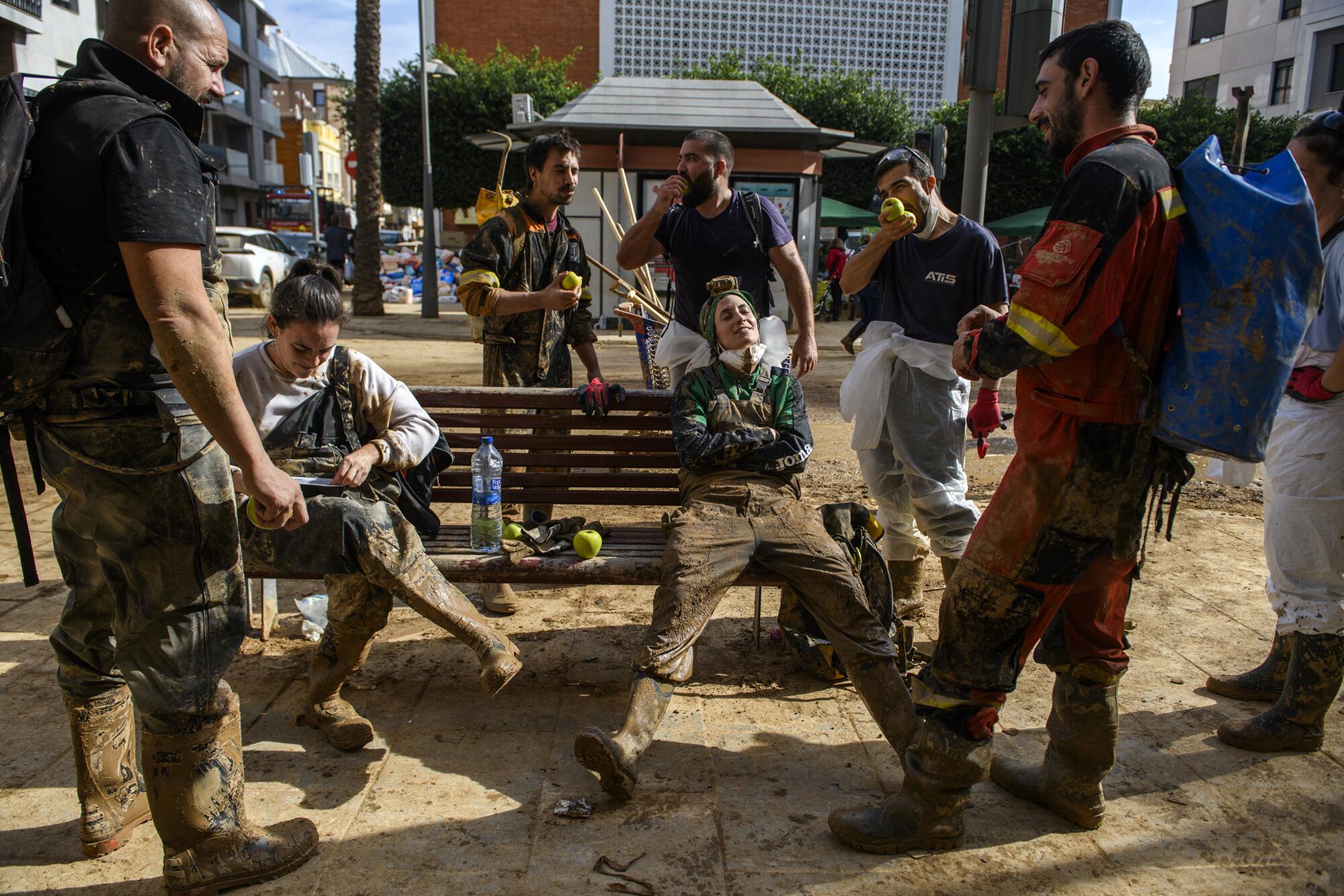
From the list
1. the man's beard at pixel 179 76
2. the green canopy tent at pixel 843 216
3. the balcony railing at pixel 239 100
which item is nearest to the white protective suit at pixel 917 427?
the man's beard at pixel 179 76

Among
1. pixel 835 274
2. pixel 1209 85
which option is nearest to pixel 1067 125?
pixel 835 274

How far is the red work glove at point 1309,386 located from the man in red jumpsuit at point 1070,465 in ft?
3.53

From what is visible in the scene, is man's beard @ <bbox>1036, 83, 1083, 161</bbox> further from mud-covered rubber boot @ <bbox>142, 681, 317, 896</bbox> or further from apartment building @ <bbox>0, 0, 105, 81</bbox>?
apartment building @ <bbox>0, 0, 105, 81</bbox>

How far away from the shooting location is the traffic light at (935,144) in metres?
8.09

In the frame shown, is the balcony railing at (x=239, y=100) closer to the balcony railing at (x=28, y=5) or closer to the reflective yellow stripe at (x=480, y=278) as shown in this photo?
the balcony railing at (x=28, y=5)

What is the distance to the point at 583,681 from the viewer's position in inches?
149

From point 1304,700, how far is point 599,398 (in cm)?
285

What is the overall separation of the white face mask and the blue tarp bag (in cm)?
167

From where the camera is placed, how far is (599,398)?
4.21m

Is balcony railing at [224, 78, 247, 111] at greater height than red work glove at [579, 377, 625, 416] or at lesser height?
greater

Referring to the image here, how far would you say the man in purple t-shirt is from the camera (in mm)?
4418

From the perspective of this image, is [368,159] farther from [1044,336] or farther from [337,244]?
[1044,336]

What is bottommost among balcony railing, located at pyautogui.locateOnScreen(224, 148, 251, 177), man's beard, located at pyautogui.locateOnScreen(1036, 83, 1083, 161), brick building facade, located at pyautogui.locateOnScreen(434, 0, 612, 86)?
man's beard, located at pyautogui.locateOnScreen(1036, 83, 1083, 161)

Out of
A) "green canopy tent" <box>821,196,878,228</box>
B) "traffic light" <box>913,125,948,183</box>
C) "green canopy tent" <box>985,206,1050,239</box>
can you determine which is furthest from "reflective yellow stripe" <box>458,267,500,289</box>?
"green canopy tent" <box>985,206,1050,239</box>
